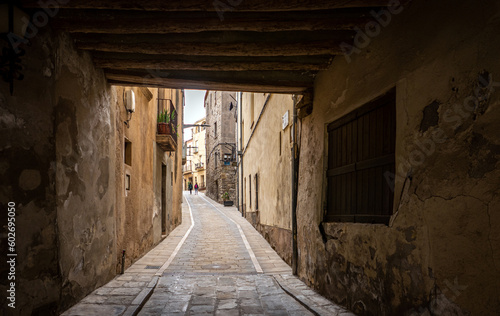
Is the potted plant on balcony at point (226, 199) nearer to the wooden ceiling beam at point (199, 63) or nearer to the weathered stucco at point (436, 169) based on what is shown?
the wooden ceiling beam at point (199, 63)

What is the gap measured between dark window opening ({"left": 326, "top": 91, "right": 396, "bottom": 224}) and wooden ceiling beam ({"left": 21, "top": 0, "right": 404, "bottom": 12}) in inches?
41.7

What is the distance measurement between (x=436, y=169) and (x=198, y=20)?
2.78 meters

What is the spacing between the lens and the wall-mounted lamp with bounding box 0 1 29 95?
341 cm

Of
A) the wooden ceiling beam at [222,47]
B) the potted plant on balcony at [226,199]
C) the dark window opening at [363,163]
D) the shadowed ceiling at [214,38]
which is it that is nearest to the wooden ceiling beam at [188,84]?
the shadowed ceiling at [214,38]

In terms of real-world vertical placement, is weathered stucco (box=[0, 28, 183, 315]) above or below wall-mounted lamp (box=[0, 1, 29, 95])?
below

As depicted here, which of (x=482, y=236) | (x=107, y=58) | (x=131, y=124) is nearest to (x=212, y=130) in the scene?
(x=131, y=124)

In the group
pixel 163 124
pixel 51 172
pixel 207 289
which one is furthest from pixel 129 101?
pixel 207 289

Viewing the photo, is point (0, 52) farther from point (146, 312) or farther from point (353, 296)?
point (353, 296)

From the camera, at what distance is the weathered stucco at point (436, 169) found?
8.16 ft

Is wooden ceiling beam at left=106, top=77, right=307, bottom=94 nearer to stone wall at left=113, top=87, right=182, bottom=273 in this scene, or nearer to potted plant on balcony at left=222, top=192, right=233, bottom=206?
stone wall at left=113, top=87, right=182, bottom=273

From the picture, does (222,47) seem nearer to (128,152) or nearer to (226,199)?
(128,152)

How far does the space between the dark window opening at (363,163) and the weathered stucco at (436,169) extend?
178 mm

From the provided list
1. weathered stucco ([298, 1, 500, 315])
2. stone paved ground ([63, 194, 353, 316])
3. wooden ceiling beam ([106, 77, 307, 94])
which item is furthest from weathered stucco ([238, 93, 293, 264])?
weathered stucco ([298, 1, 500, 315])

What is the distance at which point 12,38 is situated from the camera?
3.53 meters
